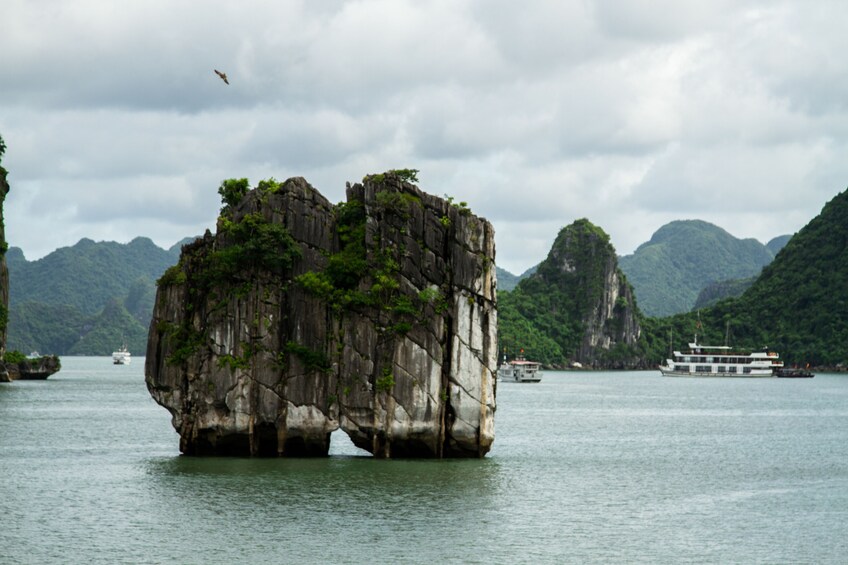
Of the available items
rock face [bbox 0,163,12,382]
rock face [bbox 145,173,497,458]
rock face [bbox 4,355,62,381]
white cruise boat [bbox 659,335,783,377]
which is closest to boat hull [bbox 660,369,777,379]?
white cruise boat [bbox 659,335,783,377]

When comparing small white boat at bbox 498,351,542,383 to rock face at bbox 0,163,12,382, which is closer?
rock face at bbox 0,163,12,382

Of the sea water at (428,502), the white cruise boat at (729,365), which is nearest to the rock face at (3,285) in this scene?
the sea water at (428,502)

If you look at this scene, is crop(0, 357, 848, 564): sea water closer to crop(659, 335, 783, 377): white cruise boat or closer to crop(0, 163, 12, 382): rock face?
crop(0, 163, 12, 382): rock face

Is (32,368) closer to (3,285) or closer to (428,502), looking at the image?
(3,285)

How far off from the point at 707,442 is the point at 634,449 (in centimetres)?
715

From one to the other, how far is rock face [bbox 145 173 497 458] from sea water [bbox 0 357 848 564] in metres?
1.38

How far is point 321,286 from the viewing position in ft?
143

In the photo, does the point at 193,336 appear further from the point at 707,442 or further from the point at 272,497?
the point at 707,442

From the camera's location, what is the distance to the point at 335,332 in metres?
43.7

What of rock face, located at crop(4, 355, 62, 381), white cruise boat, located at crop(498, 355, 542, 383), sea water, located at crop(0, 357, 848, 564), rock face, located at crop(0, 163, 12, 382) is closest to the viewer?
sea water, located at crop(0, 357, 848, 564)

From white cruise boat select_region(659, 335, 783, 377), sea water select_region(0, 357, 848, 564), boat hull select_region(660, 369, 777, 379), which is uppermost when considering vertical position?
white cruise boat select_region(659, 335, 783, 377)

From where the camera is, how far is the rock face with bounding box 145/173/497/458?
43.0 m

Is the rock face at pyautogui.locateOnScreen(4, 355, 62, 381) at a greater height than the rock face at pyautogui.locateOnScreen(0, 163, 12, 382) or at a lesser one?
lesser

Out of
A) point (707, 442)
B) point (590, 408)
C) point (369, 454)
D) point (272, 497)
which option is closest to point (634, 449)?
point (707, 442)
